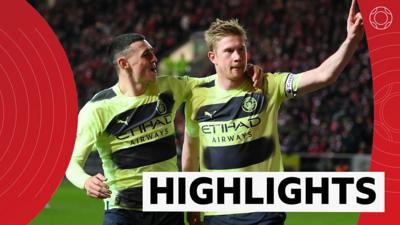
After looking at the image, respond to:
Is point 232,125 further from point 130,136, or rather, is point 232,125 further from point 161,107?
point 130,136

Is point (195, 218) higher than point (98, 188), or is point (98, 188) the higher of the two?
point (98, 188)

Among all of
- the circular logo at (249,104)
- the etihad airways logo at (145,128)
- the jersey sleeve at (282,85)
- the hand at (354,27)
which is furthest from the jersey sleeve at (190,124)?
the hand at (354,27)

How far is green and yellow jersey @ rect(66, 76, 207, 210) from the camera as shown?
6.38m

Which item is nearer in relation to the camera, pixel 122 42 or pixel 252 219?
pixel 252 219

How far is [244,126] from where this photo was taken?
6.10m

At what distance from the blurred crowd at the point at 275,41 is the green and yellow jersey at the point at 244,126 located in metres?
16.7

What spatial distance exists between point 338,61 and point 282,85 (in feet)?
1.74

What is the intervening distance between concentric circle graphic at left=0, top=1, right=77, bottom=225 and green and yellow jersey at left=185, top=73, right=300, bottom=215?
5.59 feet

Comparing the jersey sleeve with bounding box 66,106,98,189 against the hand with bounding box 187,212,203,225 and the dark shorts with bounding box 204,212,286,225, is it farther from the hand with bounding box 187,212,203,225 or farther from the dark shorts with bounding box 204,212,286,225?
the dark shorts with bounding box 204,212,286,225

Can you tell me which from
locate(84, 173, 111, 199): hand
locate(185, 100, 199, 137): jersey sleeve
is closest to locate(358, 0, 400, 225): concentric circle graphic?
locate(185, 100, 199, 137): jersey sleeve

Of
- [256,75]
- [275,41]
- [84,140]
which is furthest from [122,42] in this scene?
[275,41]

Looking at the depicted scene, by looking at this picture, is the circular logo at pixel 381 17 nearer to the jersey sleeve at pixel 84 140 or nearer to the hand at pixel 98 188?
the jersey sleeve at pixel 84 140

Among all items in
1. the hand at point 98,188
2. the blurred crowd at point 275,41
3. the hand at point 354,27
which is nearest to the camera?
the hand at point 354,27

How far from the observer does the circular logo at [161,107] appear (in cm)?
646
